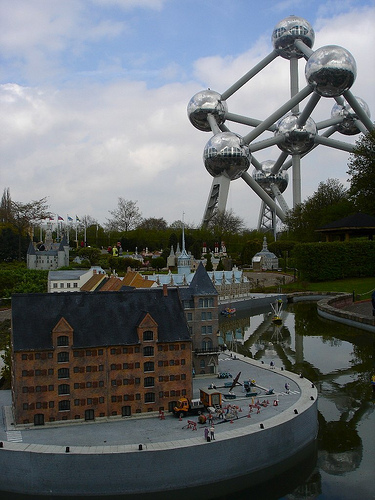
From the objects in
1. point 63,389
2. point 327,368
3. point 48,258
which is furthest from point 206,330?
point 48,258

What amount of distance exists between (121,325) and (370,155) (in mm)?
61054

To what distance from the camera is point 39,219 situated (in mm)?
109500

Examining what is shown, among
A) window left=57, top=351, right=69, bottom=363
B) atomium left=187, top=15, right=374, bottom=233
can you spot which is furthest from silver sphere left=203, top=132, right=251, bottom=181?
window left=57, top=351, right=69, bottom=363

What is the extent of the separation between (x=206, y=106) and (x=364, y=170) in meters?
34.1

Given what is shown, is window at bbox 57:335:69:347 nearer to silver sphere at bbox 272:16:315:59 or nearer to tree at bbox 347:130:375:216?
tree at bbox 347:130:375:216

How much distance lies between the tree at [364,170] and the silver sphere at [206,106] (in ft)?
95.2

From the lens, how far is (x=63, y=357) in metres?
24.8

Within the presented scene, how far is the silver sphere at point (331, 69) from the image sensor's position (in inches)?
3081

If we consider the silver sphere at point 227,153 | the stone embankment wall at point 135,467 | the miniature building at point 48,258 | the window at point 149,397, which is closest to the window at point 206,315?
the window at point 149,397

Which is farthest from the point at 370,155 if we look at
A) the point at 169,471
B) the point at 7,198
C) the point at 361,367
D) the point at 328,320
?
the point at 7,198

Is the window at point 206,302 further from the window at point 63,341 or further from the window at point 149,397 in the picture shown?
the window at point 63,341

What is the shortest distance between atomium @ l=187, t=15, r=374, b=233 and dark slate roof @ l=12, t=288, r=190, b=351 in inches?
2492

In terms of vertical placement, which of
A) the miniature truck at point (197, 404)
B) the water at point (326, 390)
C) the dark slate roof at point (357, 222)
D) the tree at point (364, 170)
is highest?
the tree at point (364, 170)

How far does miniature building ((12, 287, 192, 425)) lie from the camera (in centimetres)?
2430
